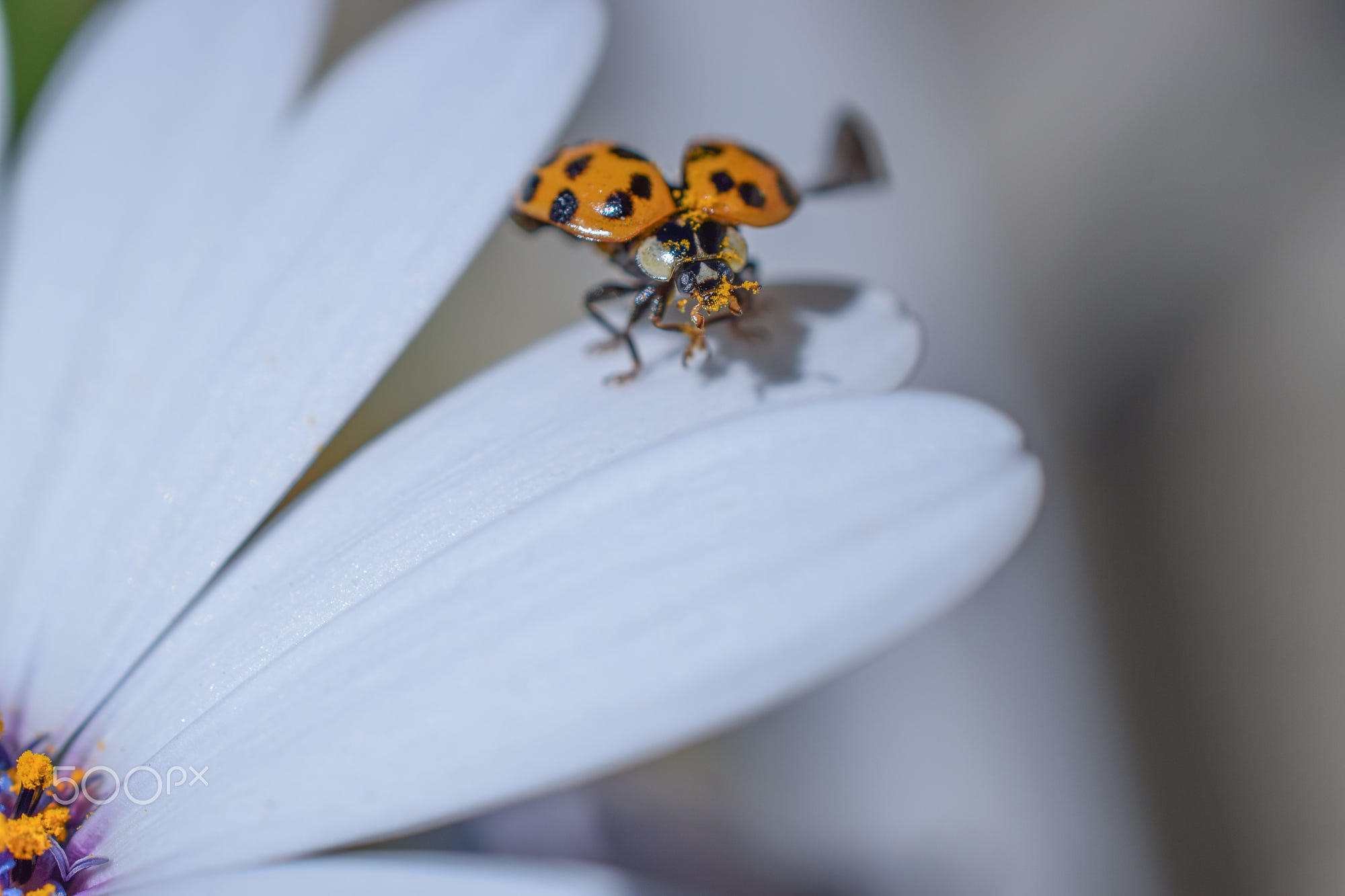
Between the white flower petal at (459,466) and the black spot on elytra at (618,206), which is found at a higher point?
the black spot on elytra at (618,206)

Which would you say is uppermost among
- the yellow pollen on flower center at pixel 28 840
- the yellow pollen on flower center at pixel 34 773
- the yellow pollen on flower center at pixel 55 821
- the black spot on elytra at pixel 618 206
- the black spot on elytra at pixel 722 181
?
the black spot on elytra at pixel 722 181

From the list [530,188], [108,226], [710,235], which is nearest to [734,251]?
[710,235]

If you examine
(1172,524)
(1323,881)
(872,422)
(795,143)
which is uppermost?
(795,143)

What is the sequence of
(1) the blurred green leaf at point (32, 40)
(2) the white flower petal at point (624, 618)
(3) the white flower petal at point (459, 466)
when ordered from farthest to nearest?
(1) the blurred green leaf at point (32, 40), (3) the white flower petal at point (459, 466), (2) the white flower petal at point (624, 618)

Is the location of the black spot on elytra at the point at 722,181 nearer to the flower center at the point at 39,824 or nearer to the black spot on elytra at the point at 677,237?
the black spot on elytra at the point at 677,237

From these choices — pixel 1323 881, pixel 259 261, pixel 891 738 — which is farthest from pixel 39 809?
pixel 1323 881

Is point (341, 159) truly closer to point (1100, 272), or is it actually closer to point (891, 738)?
point (891, 738)

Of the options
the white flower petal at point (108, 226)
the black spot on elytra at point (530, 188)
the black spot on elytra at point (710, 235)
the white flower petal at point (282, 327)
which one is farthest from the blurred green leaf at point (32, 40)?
the black spot on elytra at point (710, 235)
